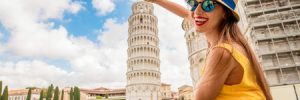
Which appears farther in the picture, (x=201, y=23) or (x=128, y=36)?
(x=128, y=36)

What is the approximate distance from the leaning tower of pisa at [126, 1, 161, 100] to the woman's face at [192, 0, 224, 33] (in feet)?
148

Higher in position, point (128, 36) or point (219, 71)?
point (128, 36)

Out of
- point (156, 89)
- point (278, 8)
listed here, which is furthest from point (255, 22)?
point (156, 89)

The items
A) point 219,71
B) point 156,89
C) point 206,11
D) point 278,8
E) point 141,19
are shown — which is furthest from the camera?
point 141,19

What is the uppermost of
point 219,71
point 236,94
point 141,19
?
point 141,19

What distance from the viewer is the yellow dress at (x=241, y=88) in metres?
1.04

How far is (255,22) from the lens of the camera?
18.9m

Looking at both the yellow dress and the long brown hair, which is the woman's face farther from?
the yellow dress

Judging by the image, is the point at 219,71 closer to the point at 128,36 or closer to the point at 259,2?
the point at 259,2

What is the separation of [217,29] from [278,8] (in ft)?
64.6

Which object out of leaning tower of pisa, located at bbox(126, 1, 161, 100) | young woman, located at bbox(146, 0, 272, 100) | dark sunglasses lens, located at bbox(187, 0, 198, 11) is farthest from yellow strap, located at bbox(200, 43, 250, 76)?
leaning tower of pisa, located at bbox(126, 1, 161, 100)

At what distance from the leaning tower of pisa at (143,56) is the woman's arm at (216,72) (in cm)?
4518

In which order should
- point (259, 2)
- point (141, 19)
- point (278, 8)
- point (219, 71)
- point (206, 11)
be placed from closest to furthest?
point (219, 71)
point (206, 11)
point (278, 8)
point (259, 2)
point (141, 19)

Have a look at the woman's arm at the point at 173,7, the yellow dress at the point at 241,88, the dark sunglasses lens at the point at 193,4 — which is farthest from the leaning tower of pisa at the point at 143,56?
the yellow dress at the point at 241,88
